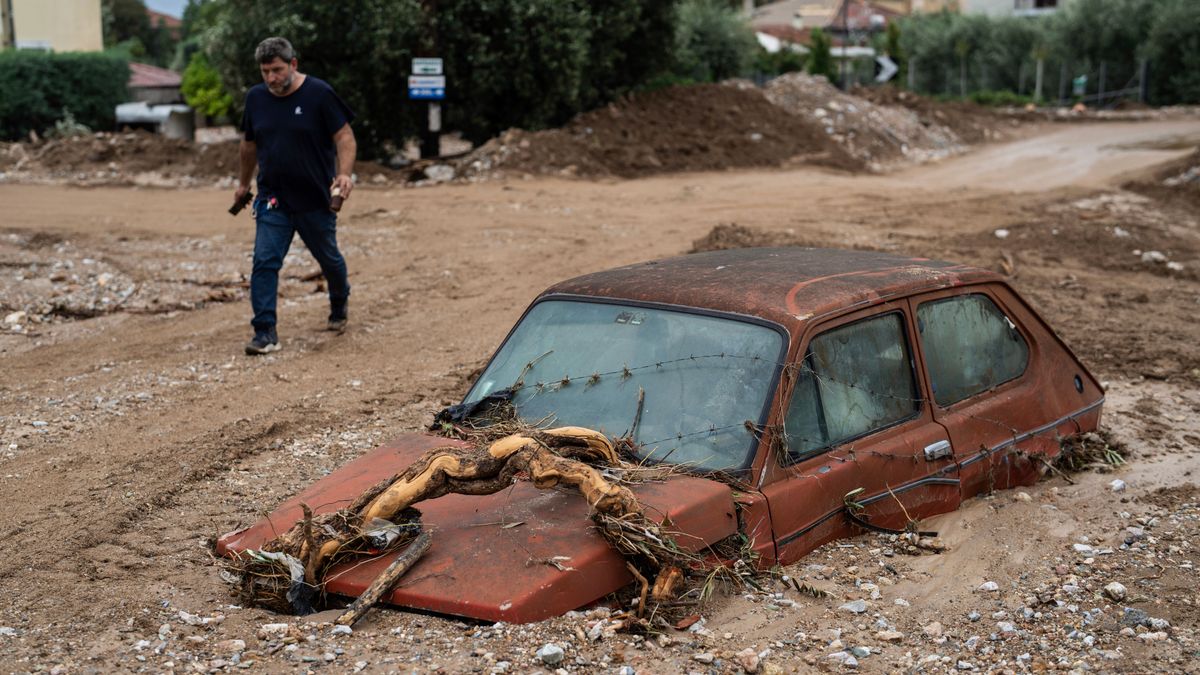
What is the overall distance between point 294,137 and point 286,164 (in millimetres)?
188

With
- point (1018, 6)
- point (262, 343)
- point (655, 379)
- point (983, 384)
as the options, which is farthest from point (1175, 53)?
point (655, 379)

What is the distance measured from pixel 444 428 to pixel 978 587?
2.09 m

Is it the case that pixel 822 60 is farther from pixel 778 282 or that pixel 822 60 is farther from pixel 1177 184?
pixel 778 282

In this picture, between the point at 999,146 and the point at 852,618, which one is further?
the point at 999,146

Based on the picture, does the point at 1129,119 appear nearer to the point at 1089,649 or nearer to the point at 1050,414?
the point at 1050,414

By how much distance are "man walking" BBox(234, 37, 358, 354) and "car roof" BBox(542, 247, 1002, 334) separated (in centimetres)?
351

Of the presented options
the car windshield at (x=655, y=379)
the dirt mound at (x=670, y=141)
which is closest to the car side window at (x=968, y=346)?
the car windshield at (x=655, y=379)

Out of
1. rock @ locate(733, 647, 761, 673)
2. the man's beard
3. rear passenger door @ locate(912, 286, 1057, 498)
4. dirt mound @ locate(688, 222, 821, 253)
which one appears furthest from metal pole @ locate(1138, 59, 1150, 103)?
rock @ locate(733, 647, 761, 673)

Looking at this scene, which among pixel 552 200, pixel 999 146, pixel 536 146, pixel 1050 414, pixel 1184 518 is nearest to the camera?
pixel 1184 518

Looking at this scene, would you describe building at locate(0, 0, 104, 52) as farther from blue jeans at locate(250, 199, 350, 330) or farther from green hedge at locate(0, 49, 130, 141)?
blue jeans at locate(250, 199, 350, 330)

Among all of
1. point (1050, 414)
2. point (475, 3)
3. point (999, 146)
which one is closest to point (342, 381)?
point (1050, 414)

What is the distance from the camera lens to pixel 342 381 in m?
7.68

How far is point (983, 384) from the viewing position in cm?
542

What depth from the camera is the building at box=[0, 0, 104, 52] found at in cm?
3378
